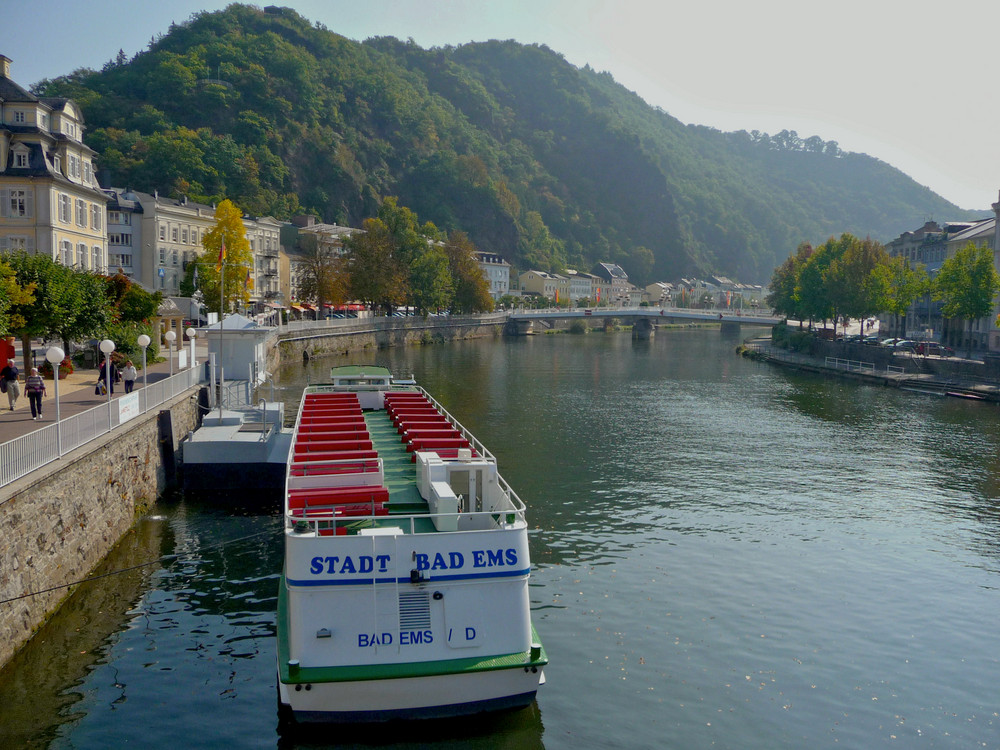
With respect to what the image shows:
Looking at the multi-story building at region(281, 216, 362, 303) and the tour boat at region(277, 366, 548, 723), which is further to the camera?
the multi-story building at region(281, 216, 362, 303)

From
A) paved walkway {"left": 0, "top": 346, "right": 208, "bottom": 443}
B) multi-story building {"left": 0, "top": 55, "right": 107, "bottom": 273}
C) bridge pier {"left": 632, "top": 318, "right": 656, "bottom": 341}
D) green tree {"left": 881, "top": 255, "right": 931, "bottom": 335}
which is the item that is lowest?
paved walkway {"left": 0, "top": 346, "right": 208, "bottom": 443}

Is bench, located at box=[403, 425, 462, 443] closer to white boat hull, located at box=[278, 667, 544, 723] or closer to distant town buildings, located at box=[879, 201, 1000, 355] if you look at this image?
white boat hull, located at box=[278, 667, 544, 723]

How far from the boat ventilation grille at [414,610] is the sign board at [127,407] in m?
13.8

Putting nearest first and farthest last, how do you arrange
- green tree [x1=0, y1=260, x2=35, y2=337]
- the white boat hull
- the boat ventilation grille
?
the white boat hull
the boat ventilation grille
green tree [x1=0, y1=260, x2=35, y2=337]

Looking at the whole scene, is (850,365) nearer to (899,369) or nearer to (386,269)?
(899,369)

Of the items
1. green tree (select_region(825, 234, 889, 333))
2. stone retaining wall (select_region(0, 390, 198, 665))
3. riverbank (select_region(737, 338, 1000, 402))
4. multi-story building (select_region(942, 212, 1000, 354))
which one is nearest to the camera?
stone retaining wall (select_region(0, 390, 198, 665))

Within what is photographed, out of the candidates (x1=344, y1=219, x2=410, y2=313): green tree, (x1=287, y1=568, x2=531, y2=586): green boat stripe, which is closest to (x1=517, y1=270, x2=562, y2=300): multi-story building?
(x1=344, y1=219, x2=410, y2=313): green tree

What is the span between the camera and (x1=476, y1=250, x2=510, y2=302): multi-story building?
16962cm

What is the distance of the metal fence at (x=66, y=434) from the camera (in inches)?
643

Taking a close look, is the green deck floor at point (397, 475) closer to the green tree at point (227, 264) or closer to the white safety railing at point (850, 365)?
the green tree at point (227, 264)

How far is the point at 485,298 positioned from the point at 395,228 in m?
19.8

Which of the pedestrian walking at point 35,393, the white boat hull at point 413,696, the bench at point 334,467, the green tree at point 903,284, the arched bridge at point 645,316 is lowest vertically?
the white boat hull at point 413,696

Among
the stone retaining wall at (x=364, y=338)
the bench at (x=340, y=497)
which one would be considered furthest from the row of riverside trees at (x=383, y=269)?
the bench at (x=340, y=497)

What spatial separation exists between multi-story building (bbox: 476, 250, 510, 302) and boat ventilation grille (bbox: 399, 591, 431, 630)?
15459cm
